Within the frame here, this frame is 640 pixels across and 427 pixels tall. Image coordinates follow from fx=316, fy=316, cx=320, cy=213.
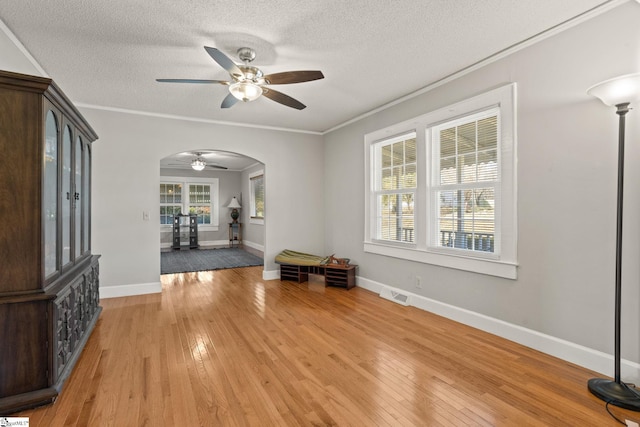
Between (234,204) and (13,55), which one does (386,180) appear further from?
(234,204)

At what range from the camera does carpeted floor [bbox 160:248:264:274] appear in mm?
6725

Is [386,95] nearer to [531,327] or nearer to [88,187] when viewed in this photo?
[531,327]

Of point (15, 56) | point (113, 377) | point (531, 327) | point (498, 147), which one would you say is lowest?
point (113, 377)

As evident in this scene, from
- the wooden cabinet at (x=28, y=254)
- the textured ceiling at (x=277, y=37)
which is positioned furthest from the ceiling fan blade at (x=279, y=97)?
the wooden cabinet at (x=28, y=254)

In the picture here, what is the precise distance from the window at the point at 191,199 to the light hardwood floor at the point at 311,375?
21.2 ft

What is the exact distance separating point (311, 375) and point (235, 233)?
851cm

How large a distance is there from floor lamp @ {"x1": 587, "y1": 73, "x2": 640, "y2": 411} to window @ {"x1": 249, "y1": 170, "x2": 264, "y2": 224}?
7.55m

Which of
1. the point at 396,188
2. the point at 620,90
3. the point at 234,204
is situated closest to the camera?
Answer: the point at 620,90

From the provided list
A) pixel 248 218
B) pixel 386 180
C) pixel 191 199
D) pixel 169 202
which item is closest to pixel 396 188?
pixel 386 180

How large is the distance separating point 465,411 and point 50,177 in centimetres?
318


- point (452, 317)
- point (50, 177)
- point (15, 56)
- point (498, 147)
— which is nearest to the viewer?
point (50, 177)

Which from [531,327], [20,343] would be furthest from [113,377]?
[531,327]

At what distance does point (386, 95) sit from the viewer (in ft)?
13.4

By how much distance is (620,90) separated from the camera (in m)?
1.97
